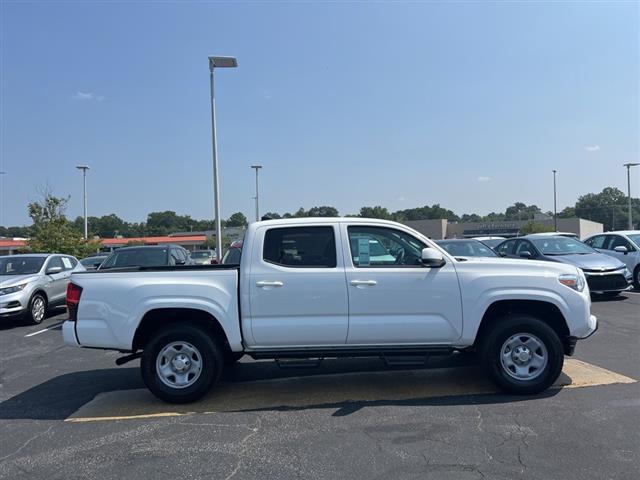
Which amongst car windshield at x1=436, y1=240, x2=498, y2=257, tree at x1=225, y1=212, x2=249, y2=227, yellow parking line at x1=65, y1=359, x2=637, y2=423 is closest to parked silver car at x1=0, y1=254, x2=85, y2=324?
yellow parking line at x1=65, y1=359, x2=637, y2=423

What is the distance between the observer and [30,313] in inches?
435

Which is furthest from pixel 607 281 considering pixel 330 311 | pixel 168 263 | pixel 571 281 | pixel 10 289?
pixel 10 289

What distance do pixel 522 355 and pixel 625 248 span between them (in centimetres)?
1088

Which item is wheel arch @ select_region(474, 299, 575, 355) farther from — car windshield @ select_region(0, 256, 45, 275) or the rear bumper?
car windshield @ select_region(0, 256, 45, 275)

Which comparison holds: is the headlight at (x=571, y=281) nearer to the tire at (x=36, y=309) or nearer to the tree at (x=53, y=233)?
the tire at (x=36, y=309)

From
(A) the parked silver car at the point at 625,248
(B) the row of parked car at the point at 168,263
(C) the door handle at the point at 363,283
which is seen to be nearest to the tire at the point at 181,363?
(C) the door handle at the point at 363,283

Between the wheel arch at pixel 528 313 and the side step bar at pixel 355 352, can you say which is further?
A: the wheel arch at pixel 528 313

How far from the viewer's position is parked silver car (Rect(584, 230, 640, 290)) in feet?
45.1

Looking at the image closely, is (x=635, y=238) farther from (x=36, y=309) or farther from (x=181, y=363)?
(x=36, y=309)

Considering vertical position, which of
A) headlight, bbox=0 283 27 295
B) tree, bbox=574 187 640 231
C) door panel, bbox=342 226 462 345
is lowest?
headlight, bbox=0 283 27 295

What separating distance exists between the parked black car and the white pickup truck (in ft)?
23.8

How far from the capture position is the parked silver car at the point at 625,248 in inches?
542

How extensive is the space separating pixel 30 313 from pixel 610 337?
1150 centimetres

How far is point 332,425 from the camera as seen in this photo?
4.66m
